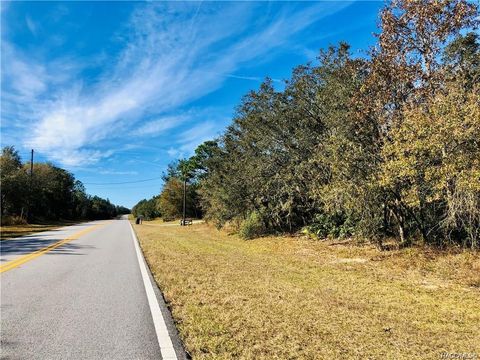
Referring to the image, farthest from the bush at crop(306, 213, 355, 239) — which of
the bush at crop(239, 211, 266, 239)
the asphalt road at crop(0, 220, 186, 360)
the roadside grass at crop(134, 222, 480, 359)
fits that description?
the asphalt road at crop(0, 220, 186, 360)

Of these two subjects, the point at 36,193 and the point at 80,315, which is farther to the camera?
the point at 36,193

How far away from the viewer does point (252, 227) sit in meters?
25.2

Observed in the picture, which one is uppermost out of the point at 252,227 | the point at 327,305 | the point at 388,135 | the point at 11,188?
the point at 11,188

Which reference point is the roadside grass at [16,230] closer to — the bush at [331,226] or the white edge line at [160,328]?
the bush at [331,226]

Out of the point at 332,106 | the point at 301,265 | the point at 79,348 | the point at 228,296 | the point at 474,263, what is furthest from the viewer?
the point at 332,106

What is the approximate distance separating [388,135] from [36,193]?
177ft

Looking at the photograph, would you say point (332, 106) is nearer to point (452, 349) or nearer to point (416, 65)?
point (416, 65)

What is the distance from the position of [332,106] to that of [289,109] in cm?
540

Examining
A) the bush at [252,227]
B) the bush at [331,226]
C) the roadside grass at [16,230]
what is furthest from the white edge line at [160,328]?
the roadside grass at [16,230]

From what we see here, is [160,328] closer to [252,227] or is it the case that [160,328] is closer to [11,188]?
[252,227]

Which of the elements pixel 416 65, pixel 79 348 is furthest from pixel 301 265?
pixel 79 348

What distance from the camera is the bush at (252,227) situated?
24984mm

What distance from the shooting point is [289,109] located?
20.0 meters

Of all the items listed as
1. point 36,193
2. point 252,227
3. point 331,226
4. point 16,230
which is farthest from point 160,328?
point 36,193
